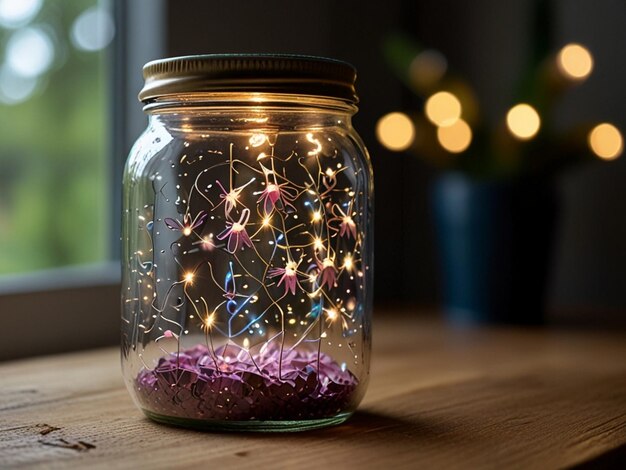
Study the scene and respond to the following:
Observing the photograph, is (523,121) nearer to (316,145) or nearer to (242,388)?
(316,145)

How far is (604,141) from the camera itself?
132cm

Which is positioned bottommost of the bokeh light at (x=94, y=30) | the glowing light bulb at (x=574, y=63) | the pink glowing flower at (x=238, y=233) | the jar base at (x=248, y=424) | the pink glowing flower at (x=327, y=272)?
the jar base at (x=248, y=424)

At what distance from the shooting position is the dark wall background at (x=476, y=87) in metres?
1.53

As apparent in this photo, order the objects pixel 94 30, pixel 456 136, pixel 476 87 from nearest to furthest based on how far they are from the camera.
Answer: pixel 94 30
pixel 456 136
pixel 476 87

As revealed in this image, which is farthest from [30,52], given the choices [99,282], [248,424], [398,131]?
[248,424]

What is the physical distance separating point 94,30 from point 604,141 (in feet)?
2.54

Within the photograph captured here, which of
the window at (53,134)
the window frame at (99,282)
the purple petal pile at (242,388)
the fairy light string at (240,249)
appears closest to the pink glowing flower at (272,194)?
the fairy light string at (240,249)

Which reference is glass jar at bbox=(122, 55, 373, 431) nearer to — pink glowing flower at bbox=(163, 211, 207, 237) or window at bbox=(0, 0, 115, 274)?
pink glowing flower at bbox=(163, 211, 207, 237)

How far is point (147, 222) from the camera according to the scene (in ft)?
2.17

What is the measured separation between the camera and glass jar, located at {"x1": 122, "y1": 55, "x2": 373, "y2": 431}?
62 centimetres

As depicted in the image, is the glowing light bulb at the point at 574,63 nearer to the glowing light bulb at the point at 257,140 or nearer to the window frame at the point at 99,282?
the window frame at the point at 99,282

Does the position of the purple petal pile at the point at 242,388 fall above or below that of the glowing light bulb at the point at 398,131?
below

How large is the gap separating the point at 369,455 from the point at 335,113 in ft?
0.82

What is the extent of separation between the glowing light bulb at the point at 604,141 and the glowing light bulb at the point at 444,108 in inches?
8.2
